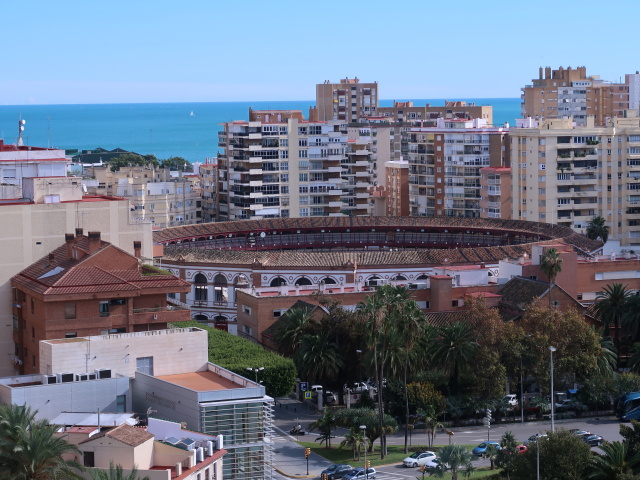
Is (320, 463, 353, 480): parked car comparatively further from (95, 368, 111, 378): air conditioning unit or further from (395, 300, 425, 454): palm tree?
(95, 368, 111, 378): air conditioning unit

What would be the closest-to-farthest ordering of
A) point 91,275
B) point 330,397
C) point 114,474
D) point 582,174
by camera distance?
1. point 114,474
2. point 91,275
3. point 330,397
4. point 582,174

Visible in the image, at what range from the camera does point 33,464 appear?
49938 mm

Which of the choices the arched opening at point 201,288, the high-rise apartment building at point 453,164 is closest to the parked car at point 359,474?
the arched opening at point 201,288

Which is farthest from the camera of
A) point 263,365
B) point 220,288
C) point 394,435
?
point 220,288

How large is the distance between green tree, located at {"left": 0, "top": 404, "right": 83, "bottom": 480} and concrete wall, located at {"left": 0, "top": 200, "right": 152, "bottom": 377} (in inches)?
921

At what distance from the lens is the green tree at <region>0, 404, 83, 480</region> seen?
49969 mm

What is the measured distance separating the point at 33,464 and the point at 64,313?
19.6 meters

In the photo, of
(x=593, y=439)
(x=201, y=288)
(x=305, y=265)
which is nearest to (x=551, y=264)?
(x=593, y=439)

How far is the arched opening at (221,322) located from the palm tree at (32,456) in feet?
187

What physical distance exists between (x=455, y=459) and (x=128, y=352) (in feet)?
54.5

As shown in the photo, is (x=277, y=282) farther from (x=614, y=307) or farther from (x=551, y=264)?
(x=614, y=307)

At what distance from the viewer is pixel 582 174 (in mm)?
148125

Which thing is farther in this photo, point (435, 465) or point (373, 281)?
point (373, 281)

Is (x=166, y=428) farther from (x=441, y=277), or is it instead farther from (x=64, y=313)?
(x=441, y=277)
